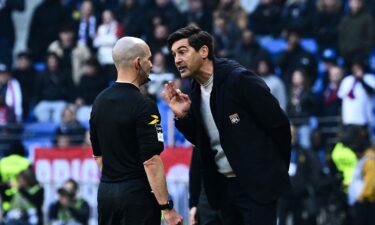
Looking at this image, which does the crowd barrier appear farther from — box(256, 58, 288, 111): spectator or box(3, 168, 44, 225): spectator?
box(256, 58, 288, 111): spectator

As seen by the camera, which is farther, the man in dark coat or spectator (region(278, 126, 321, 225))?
spectator (region(278, 126, 321, 225))

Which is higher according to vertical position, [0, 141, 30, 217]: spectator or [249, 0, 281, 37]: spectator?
[249, 0, 281, 37]: spectator

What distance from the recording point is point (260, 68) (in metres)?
19.2

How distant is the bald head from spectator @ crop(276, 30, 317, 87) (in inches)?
429

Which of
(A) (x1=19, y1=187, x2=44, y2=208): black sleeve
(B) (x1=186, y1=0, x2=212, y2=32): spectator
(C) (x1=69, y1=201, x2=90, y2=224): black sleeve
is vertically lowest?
(C) (x1=69, y1=201, x2=90, y2=224): black sleeve

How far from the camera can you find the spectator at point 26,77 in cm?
2134

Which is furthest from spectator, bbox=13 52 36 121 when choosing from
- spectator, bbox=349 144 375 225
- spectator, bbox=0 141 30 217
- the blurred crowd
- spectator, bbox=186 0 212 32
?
spectator, bbox=349 144 375 225

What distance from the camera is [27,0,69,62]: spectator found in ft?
74.9

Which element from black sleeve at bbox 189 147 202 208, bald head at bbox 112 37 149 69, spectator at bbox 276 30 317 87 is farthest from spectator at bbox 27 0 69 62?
bald head at bbox 112 37 149 69

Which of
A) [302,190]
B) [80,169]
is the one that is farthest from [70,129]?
[302,190]

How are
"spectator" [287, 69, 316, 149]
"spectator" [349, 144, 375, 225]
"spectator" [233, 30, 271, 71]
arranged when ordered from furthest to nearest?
1. "spectator" [233, 30, 271, 71]
2. "spectator" [287, 69, 316, 149]
3. "spectator" [349, 144, 375, 225]

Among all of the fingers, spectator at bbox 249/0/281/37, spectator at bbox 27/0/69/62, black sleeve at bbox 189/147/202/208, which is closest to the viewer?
the fingers

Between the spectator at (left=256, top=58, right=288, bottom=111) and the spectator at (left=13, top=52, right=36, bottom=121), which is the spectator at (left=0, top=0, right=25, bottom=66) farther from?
the spectator at (left=256, top=58, right=288, bottom=111)

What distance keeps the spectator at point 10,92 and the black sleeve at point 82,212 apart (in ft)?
16.7
